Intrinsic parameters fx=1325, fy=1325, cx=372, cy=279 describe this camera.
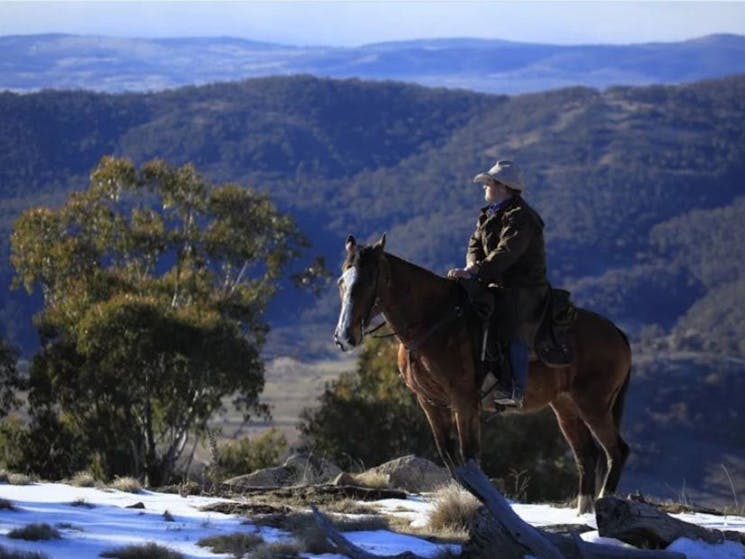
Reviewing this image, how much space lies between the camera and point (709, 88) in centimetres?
18425

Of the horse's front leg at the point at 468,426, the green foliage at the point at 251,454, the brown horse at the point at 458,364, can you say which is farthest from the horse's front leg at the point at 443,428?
the green foliage at the point at 251,454

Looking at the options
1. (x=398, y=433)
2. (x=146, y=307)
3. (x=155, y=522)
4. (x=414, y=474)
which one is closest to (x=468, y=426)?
(x=155, y=522)

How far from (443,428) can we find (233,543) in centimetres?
244

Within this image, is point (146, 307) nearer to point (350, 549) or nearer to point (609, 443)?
point (609, 443)

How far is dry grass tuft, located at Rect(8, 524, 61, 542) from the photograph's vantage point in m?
8.20

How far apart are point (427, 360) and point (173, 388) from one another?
20045 millimetres

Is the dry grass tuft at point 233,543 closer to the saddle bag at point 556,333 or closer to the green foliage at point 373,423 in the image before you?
the saddle bag at point 556,333

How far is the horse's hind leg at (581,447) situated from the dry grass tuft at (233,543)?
3.34 m

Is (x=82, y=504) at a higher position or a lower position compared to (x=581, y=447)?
lower

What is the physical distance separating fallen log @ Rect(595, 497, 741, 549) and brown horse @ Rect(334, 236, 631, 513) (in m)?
1.47

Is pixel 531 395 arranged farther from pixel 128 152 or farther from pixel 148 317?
pixel 128 152

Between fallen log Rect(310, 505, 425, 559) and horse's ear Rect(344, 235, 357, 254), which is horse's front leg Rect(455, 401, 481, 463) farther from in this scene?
fallen log Rect(310, 505, 425, 559)

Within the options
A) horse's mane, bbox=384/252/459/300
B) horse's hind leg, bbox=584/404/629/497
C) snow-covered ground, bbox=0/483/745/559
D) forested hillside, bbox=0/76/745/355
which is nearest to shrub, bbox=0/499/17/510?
snow-covered ground, bbox=0/483/745/559

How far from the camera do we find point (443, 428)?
10148 mm
